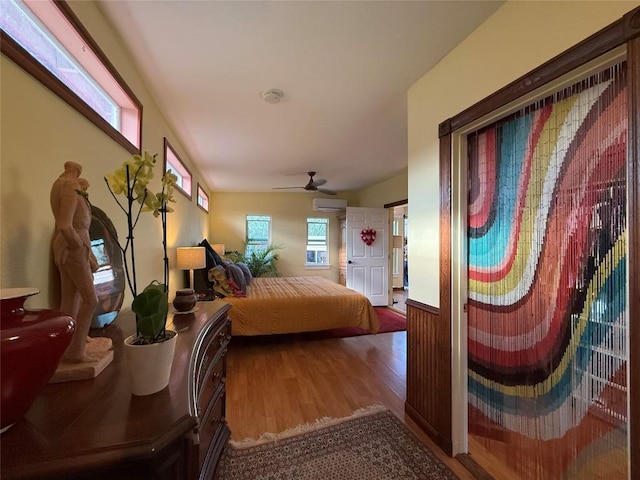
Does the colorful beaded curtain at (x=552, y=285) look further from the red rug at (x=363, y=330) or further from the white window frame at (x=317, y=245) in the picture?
the white window frame at (x=317, y=245)

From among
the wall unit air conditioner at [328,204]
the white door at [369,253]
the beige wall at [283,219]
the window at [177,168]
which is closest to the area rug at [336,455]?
the window at [177,168]

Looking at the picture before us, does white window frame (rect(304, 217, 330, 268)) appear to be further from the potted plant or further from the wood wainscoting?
the potted plant

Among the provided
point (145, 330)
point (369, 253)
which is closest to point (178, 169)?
point (145, 330)

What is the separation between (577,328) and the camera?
1.21m

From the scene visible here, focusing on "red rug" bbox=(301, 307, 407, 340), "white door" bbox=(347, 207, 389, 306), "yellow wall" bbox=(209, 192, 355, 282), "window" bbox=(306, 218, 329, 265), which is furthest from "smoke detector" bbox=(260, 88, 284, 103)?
"window" bbox=(306, 218, 329, 265)

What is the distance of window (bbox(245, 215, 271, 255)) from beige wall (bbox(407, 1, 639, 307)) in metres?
4.76

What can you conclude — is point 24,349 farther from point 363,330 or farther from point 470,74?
point 363,330

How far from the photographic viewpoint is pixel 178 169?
3.29 metres

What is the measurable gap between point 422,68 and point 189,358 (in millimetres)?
2159

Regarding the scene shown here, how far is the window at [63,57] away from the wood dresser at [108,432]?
102 centimetres

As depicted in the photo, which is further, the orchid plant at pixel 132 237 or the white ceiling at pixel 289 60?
the white ceiling at pixel 289 60

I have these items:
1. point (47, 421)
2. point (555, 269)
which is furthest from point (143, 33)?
point (555, 269)

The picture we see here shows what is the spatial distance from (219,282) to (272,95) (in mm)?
2246

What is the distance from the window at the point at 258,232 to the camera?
638cm
